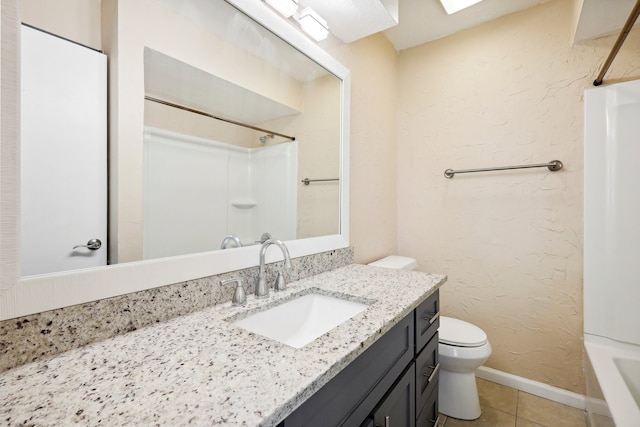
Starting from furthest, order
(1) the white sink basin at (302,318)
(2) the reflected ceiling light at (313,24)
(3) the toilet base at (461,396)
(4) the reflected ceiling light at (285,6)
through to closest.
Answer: (3) the toilet base at (461,396), (2) the reflected ceiling light at (313,24), (4) the reflected ceiling light at (285,6), (1) the white sink basin at (302,318)

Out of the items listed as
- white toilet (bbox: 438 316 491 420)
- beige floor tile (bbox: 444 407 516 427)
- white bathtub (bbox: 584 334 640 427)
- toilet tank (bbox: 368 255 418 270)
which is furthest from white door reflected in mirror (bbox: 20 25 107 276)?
beige floor tile (bbox: 444 407 516 427)

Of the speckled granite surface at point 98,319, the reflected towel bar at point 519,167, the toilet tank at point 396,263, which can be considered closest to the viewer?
the speckled granite surface at point 98,319

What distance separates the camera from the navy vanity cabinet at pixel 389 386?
59 centimetres

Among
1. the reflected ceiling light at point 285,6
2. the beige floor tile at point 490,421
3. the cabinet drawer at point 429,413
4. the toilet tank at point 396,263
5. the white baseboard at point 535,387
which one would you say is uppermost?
the reflected ceiling light at point 285,6

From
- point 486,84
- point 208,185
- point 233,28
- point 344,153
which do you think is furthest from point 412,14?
point 208,185

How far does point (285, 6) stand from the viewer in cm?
116

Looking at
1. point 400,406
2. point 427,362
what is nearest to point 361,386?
point 400,406

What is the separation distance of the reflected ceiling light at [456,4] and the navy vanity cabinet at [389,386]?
5.45ft

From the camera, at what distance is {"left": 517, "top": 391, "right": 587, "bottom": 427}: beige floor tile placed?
1485 millimetres

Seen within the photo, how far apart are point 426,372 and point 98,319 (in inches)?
45.7

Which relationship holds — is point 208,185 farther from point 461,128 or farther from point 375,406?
point 461,128

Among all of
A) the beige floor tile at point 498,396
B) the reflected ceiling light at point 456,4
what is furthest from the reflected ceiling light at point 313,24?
the beige floor tile at point 498,396

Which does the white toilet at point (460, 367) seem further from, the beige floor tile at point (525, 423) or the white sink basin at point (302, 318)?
the white sink basin at point (302, 318)

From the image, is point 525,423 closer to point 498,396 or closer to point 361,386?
point 498,396
